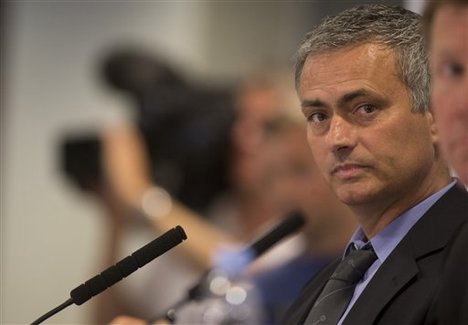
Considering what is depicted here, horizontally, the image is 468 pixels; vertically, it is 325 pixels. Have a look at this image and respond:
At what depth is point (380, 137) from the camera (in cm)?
123

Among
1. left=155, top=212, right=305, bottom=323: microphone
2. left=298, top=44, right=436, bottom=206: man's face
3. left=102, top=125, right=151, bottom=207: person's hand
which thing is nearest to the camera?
left=298, top=44, right=436, bottom=206: man's face

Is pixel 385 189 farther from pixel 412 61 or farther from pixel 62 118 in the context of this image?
pixel 62 118

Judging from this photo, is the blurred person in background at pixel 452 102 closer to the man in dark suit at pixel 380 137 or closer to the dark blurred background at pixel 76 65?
the man in dark suit at pixel 380 137

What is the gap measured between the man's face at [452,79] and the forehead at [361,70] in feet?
0.60

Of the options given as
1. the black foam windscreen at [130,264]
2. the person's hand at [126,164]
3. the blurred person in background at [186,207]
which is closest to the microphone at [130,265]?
the black foam windscreen at [130,264]

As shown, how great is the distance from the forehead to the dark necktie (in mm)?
184

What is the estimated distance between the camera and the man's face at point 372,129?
123 cm

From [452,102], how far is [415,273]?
0.22 m

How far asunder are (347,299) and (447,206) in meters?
0.15

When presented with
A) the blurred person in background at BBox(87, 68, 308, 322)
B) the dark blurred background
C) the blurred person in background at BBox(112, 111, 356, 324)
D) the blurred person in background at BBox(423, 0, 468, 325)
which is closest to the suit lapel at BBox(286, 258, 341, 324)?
the blurred person in background at BBox(423, 0, 468, 325)

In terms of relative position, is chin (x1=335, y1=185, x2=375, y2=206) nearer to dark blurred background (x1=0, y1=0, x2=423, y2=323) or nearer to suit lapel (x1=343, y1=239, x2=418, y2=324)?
suit lapel (x1=343, y1=239, x2=418, y2=324)

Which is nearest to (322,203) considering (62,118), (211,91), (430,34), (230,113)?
(230,113)

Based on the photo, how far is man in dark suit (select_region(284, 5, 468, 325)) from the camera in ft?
4.04

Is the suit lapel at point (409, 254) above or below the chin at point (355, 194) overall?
below
